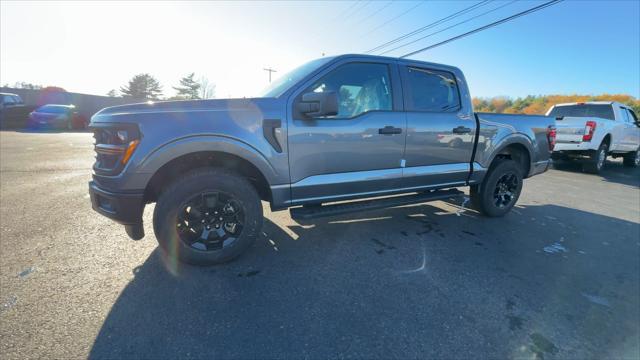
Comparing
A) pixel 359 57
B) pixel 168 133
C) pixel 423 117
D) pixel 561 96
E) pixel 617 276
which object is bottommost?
pixel 617 276

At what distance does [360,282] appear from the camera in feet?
8.27

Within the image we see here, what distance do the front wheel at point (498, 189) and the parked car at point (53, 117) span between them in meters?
22.2

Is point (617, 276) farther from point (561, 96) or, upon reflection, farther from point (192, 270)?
point (561, 96)

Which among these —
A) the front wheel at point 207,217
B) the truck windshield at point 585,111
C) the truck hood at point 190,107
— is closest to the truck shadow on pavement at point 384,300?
the front wheel at point 207,217

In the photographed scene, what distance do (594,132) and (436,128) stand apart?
313 inches

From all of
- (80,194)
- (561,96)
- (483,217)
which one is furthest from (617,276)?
(561,96)

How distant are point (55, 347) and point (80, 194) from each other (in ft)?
12.9

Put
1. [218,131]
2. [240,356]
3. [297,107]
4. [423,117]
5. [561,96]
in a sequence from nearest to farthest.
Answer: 1. [240,356]
2. [218,131]
3. [297,107]
4. [423,117]
5. [561,96]

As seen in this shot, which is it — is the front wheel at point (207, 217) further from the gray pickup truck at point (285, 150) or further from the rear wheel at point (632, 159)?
the rear wheel at point (632, 159)

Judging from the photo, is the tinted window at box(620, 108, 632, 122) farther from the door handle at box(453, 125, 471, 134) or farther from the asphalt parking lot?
the door handle at box(453, 125, 471, 134)

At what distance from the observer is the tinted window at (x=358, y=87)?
10.0 feet

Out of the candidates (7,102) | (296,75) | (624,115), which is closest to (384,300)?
(296,75)

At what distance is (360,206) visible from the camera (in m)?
3.25

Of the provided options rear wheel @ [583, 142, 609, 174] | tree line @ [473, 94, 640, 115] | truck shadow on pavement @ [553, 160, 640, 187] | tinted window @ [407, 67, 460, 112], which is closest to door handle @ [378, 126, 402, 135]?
tinted window @ [407, 67, 460, 112]
